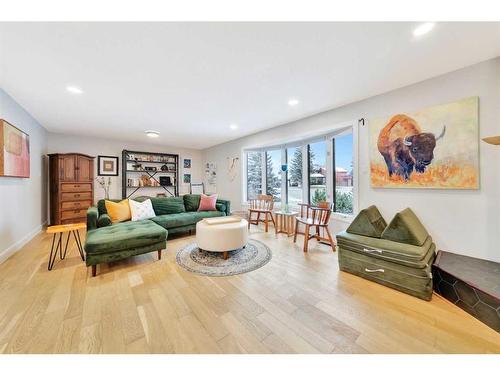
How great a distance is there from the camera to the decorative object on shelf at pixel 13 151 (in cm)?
241

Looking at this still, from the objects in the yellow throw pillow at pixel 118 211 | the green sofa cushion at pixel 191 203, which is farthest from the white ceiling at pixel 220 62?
the green sofa cushion at pixel 191 203

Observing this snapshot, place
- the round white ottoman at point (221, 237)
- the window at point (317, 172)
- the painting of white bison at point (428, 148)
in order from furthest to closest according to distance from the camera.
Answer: the window at point (317, 172) < the round white ottoman at point (221, 237) < the painting of white bison at point (428, 148)

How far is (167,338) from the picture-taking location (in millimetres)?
1344

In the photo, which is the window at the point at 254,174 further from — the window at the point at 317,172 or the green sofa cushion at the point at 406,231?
the green sofa cushion at the point at 406,231

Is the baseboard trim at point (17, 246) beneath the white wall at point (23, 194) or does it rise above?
beneath

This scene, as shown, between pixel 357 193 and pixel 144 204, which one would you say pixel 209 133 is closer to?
pixel 144 204

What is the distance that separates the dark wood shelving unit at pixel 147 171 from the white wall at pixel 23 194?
1.63 meters

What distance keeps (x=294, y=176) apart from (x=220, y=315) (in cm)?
336

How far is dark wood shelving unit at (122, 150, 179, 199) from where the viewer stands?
222 inches

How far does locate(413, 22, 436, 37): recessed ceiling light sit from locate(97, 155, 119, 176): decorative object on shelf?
6590 mm

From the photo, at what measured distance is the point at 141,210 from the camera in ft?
11.7
